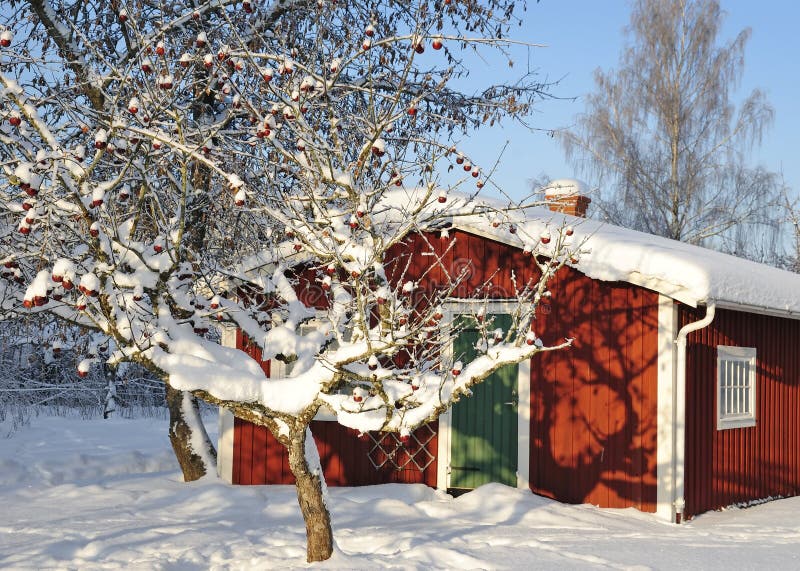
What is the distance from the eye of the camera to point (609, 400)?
29.9ft

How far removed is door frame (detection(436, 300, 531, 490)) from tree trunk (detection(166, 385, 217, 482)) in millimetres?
2916

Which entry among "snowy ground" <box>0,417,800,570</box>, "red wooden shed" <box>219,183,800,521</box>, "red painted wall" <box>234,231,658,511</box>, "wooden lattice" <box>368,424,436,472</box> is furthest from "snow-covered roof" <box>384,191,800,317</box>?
"wooden lattice" <box>368,424,436,472</box>

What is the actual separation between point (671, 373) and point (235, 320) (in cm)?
445

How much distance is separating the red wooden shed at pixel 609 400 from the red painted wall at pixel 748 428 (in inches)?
1.0

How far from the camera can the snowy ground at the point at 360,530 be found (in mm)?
6637

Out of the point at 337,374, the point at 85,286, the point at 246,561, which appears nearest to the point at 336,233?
the point at 337,374

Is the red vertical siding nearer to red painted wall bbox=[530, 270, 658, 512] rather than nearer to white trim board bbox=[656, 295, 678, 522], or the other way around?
red painted wall bbox=[530, 270, 658, 512]

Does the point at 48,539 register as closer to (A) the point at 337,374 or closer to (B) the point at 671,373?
(A) the point at 337,374

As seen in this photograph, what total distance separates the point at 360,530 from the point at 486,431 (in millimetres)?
2490

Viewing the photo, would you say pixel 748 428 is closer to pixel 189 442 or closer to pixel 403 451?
pixel 403 451

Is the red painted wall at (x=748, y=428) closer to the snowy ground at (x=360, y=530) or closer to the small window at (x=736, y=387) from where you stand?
the small window at (x=736, y=387)

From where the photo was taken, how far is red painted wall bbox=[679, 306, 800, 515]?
9086 mm

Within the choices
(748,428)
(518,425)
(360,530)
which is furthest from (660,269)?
(360,530)

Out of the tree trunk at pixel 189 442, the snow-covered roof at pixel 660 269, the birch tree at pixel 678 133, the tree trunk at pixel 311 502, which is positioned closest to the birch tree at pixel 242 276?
the tree trunk at pixel 311 502
